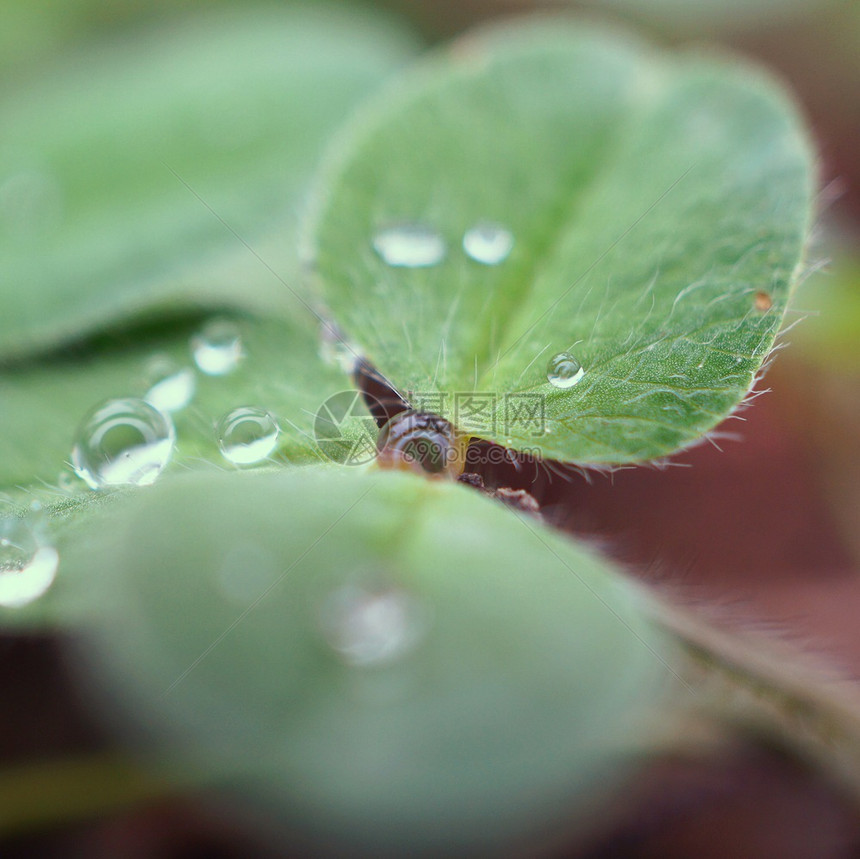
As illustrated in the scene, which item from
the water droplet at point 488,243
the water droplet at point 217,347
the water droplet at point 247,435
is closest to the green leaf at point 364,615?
the water droplet at point 247,435

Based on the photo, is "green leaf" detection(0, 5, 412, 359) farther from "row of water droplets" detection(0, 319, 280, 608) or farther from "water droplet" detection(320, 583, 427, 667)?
"water droplet" detection(320, 583, 427, 667)

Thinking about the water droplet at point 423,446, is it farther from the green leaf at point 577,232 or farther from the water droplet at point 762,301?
the water droplet at point 762,301

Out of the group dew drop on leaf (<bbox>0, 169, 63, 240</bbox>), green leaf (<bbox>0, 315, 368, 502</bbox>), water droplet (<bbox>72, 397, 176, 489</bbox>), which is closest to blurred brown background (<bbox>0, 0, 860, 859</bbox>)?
green leaf (<bbox>0, 315, 368, 502</bbox>)

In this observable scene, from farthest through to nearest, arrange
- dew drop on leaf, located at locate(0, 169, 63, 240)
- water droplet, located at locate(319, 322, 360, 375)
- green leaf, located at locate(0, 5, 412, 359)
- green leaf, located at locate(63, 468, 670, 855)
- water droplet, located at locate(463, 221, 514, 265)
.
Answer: dew drop on leaf, located at locate(0, 169, 63, 240), green leaf, located at locate(0, 5, 412, 359), water droplet, located at locate(463, 221, 514, 265), water droplet, located at locate(319, 322, 360, 375), green leaf, located at locate(63, 468, 670, 855)

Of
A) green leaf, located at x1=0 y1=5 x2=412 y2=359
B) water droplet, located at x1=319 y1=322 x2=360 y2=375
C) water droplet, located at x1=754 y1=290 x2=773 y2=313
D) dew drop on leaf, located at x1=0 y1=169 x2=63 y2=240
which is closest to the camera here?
water droplet, located at x1=754 y1=290 x2=773 y2=313

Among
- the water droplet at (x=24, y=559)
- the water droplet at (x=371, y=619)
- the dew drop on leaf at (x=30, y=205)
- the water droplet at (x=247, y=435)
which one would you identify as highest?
the dew drop on leaf at (x=30, y=205)
